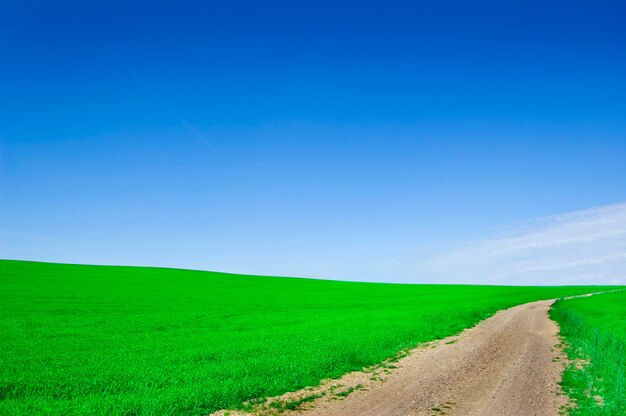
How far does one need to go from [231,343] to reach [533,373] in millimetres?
14809

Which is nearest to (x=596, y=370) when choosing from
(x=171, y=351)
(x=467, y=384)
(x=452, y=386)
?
(x=467, y=384)

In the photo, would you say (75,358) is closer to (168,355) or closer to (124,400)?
(168,355)

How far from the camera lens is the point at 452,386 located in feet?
55.0

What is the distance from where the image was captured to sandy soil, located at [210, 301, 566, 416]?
14055mm

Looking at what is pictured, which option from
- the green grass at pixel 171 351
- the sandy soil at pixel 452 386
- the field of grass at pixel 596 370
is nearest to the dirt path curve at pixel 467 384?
the sandy soil at pixel 452 386

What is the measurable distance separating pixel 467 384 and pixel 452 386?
29.1 inches

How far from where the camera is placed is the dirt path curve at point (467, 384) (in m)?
14.0

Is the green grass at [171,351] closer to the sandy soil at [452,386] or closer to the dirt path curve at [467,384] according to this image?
the sandy soil at [452,386]

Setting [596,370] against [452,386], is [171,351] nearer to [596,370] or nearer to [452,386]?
[452,386]

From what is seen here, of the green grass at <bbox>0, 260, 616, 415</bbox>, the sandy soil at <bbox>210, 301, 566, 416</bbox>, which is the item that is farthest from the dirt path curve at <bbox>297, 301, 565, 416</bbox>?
the green grass at <bbox>0, 260, 616, 415</bbox>

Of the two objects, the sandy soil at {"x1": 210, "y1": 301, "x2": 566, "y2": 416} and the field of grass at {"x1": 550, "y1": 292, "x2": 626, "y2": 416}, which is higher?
the field of grass at {"x1": 550, "y1": 292, "x2": 626, "y2": 416}

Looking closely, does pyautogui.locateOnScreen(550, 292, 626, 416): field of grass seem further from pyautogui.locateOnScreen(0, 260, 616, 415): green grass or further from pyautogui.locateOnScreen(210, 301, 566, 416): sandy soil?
pyautogui.locateOnScreen(0, 260, 616, 415): green grass

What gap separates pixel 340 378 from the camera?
18000 mm

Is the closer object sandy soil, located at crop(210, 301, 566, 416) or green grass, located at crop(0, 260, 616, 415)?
sandy soil, located at crop(210, 301, 566, 416)
